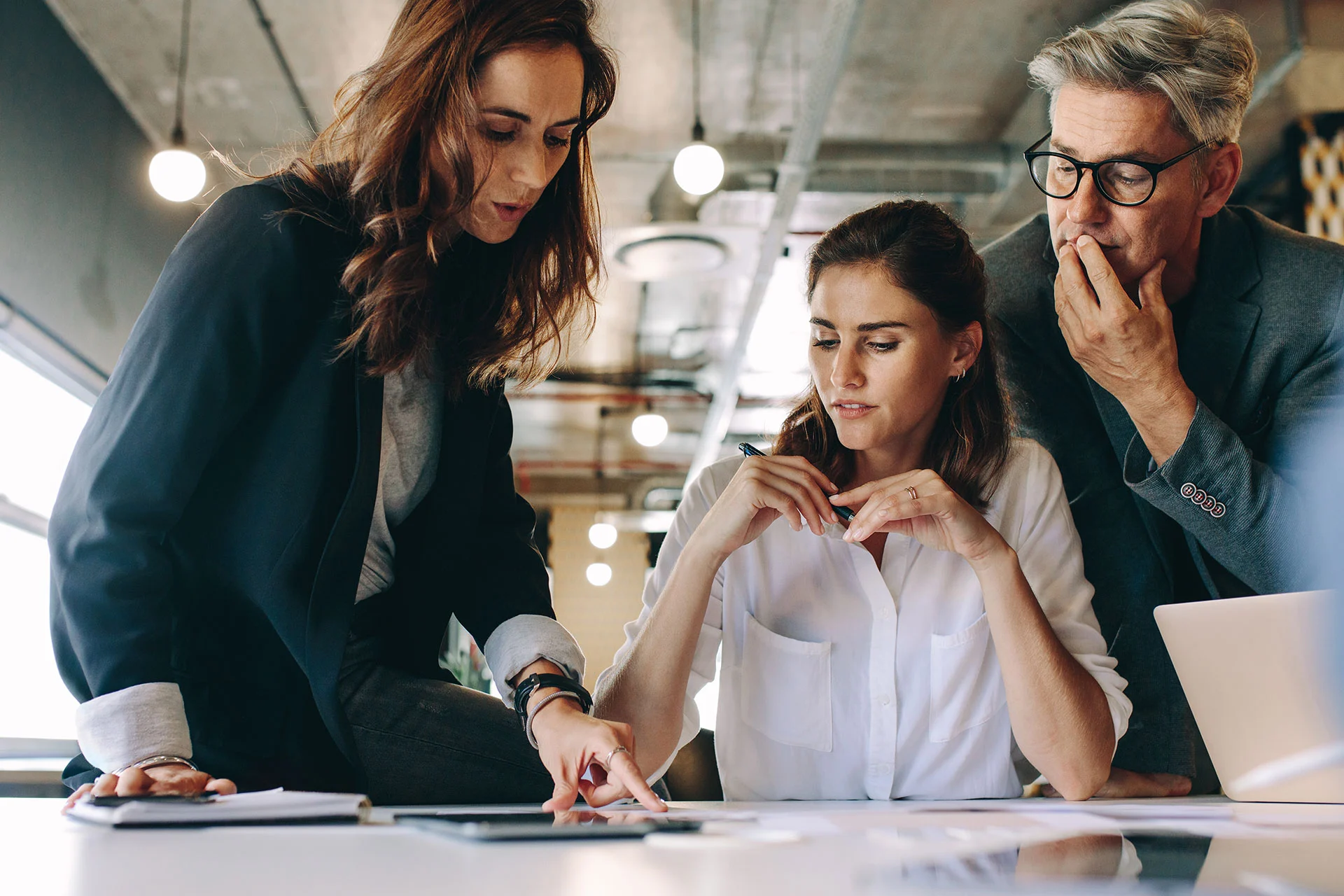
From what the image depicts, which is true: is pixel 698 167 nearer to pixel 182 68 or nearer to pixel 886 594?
pixel 182 68

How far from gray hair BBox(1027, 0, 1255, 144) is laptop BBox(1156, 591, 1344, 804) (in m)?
0.86

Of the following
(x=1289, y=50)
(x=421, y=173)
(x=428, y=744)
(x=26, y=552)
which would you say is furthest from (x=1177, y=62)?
(x=26, y=552)

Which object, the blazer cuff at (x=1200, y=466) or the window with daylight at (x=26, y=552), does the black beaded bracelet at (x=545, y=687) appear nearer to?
the blazer cuff at (x=1200, y=466)

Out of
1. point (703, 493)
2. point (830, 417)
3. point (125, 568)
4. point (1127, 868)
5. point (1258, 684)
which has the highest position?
point (830, 417)

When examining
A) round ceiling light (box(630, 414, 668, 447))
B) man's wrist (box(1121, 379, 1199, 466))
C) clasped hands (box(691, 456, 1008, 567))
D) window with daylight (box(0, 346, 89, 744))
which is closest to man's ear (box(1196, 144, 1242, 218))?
man's wrist (box(1121, 379, 1199, 466))

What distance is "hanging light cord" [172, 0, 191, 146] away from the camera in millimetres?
4246

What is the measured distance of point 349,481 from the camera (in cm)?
130

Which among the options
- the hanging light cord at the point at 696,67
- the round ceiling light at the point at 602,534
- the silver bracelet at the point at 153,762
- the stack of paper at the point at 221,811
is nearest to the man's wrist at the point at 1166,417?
the stack of paper at the point at 221,811

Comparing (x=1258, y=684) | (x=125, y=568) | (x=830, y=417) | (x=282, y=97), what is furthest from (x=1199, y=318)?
(x=282, y=97)

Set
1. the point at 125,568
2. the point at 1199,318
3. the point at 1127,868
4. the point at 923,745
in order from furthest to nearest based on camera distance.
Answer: the point at 1199,318 → the point at 923,745 → the point at 125,568 → the point at 1127,868

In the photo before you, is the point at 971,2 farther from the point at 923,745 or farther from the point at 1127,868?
the point at 1127,868

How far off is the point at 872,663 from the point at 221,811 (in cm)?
103

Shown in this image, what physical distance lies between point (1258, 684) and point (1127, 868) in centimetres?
66

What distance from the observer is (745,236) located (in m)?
5.99
